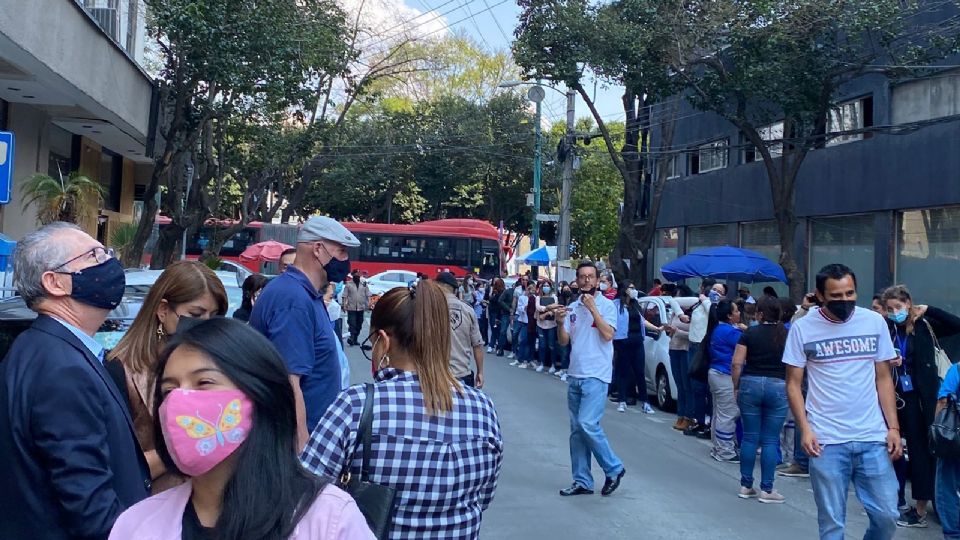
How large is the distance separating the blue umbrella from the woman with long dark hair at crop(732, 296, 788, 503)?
369 inches

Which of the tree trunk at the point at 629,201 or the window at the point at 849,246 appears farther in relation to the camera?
the tree trunk at the point at 629,201

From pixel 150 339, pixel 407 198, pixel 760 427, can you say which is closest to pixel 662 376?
pixel 760 427

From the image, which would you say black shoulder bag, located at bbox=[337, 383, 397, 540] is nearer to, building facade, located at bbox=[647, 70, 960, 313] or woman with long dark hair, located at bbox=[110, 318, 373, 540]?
woman with long dark hair, located at bbox=[110, 318, 373, 540]

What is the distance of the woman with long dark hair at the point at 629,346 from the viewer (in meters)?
14.7

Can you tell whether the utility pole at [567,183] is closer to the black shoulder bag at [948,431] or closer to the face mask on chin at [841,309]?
the black shoulder bag at [948,431]

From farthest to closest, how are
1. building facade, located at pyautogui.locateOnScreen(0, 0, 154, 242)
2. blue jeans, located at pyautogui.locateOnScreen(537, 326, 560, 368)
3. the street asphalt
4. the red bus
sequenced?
the red bus
blue jeans, located at pyautogui.locateOnScreen(537, 326, 560, 368)
building facade, located at pyautogui.locateOnScreen(0, 0, 154, 242)
the street asphalt

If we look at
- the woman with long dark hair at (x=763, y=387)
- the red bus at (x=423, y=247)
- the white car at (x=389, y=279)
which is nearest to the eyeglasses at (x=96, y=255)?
the woman with long dark hair at (x=763, y=387)

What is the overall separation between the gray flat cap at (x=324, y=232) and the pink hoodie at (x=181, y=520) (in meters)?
3.17

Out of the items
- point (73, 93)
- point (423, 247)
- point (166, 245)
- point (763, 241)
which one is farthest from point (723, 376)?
point (423, 247)

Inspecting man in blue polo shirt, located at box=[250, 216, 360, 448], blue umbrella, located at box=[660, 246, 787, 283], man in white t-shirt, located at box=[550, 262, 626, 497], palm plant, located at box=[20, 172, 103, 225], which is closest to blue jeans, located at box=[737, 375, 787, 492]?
man in white t-shirt, located at box=[550, 262, 626, 497]

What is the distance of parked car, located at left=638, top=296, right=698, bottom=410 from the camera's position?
15.0 meters

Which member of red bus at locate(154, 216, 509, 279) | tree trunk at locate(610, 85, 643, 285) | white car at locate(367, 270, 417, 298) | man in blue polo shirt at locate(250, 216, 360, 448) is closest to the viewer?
man in blue polo shirt at locate(250, 216, 360, 448)

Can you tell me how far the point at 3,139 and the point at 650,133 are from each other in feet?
93.9

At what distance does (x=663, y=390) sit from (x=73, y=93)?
9.44m
